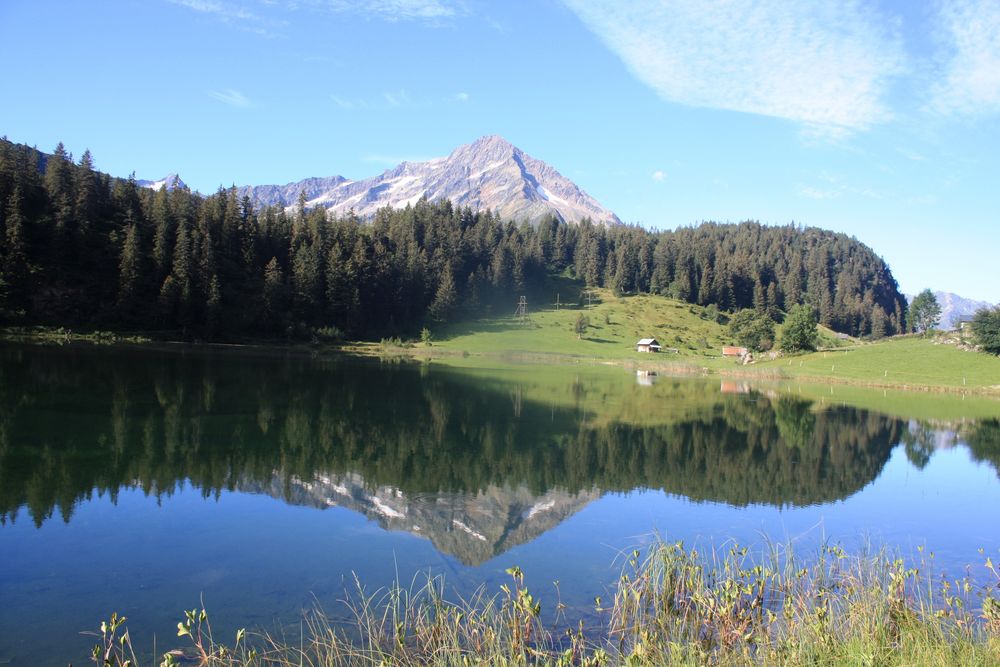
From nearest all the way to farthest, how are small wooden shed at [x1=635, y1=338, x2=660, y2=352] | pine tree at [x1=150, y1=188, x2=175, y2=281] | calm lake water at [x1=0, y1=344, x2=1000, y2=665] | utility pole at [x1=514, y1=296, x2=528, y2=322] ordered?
calm lake water at [x1=0, y1=344, x2=1000, y2=665] < pine tree at [x1=150, y1=188, x2=175, y2=281] < small wooden shed at [x1=635, y1=338, x2=660, y2=352] < utility pole at [x1=514, y1=296, x2=528, y2=322]

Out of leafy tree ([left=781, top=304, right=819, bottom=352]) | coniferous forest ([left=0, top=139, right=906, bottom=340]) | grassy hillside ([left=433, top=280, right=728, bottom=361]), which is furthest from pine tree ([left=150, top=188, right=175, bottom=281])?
leafy tree ([left=781, top=304, right=819, bottom=352])

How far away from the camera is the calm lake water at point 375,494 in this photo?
11859mm

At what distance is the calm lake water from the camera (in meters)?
11.9

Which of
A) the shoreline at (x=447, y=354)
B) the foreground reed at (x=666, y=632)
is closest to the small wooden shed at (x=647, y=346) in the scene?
the shoreline at (x=447, y=354)

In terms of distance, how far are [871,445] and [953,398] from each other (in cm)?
4361

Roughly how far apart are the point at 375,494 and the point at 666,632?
466 inches

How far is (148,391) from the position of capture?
124ft

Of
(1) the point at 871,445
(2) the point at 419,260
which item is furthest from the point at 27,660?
(2) the point at 419,260

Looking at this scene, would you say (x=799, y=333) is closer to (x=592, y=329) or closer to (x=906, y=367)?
(x=906, y=367)

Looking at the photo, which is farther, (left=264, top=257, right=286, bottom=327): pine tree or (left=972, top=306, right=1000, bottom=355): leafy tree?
(left=264, top=257, right=286, bottom=327): pine tree

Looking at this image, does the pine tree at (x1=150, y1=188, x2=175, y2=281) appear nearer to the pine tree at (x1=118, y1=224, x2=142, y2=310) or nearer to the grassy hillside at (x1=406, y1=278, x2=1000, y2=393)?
the pine tree at (x1=118, y1=224, x2=142, y2=310)

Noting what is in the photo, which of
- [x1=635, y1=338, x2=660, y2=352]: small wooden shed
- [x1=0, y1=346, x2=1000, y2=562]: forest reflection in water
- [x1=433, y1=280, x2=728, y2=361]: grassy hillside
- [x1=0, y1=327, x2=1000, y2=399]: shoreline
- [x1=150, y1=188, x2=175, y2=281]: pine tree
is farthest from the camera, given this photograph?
[x1=635, y1=338, x2=660, y2=352]: small wooden shed

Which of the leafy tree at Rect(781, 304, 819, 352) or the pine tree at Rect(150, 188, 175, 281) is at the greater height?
the pine tree at Rect(150, 188, 175, 281)

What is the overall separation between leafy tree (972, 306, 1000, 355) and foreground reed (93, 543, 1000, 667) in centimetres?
9068
